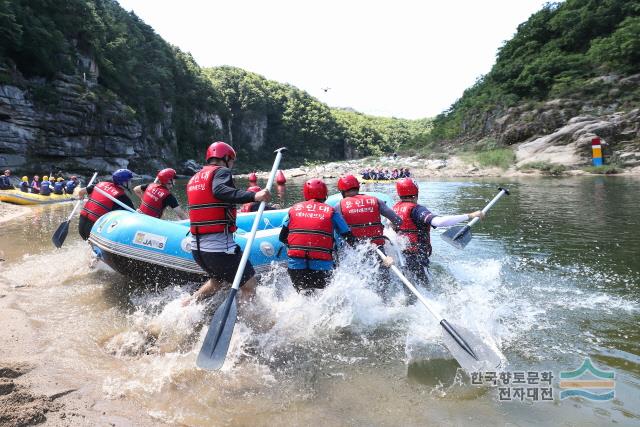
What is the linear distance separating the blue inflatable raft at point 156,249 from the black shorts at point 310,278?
→ 4.36ft

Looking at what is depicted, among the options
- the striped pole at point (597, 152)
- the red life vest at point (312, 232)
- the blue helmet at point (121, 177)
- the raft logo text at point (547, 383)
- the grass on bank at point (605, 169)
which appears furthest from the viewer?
the striped pole at point (597, 152)

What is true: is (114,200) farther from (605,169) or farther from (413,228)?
(605,169)

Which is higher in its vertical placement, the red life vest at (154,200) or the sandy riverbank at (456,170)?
the red life vest at (154,200)

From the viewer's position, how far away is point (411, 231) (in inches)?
213

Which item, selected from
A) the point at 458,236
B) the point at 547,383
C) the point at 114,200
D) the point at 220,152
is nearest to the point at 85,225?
the point at 114,200

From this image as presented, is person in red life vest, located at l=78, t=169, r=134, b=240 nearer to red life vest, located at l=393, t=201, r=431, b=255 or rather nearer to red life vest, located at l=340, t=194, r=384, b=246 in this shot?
red life vest, located at l=340, t=194, r=384, b=246

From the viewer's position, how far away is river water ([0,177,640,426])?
3227 millimetres

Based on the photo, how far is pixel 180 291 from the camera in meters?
5.79

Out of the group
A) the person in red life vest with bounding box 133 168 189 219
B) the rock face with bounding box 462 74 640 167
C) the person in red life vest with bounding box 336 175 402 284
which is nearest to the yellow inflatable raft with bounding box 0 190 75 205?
the person in red life vest with bounding box 133 168 189 219

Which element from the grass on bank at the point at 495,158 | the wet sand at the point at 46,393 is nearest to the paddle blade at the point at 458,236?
the wet sand at the point at 46,393

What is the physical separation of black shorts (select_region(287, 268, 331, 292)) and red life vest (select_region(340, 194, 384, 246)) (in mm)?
768

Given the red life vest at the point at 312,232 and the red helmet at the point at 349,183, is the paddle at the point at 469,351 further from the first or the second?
the red helmet at the point at 349,183

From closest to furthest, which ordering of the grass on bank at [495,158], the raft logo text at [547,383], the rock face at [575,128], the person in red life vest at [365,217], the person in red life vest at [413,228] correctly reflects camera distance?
the raft logo text at [547,383], the person in red life vest at [365,217], the person in red life vest at [413,228], the rock face at [575,128], the grass on bank at [495,158]

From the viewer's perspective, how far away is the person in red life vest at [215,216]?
13.0 feet
